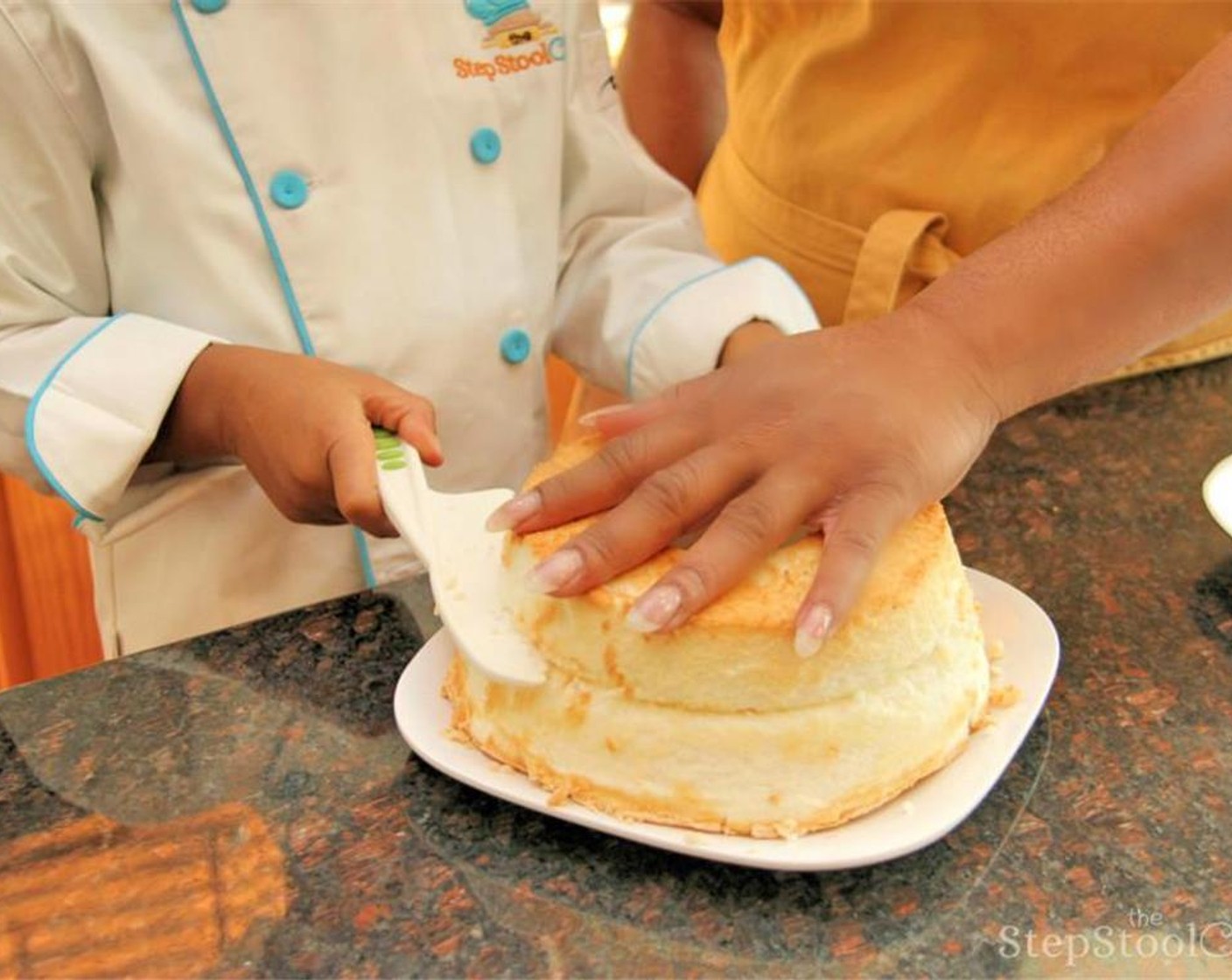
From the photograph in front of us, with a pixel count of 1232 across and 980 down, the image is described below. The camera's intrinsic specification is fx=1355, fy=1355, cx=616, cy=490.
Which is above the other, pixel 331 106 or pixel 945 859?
pixel 331 106

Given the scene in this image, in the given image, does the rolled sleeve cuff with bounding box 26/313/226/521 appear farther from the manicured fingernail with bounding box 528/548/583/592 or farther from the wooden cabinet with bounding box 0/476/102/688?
the wooden cabinet with bounding box 0/476/102/688

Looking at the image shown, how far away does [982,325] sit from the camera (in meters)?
0.74

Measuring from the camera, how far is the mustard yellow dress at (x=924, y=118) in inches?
39.6

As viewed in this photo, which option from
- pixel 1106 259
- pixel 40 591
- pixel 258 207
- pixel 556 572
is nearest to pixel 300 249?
pixel 258 207

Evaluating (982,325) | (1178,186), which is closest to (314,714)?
(982,325)

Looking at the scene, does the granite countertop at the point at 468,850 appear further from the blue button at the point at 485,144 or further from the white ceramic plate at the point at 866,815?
the blue button at the point at 485,144

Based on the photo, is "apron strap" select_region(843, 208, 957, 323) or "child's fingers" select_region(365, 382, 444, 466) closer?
"child's fingers" select_region(365, 382, 444, 466)

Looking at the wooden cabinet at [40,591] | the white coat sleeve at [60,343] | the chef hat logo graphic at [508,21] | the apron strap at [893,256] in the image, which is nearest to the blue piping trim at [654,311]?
the apron strap at [893,256]

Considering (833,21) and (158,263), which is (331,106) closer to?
(158,263)

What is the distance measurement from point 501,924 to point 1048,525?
484 mm

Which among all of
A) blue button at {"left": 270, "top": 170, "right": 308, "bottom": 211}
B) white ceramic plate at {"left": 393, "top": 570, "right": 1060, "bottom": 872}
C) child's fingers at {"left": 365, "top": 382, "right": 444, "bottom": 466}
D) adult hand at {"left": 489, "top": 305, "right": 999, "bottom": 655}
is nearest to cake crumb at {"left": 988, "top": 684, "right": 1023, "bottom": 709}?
white ceramic plate at {"left": 393, "top": 570, "right": 1060, "bottom": 872}

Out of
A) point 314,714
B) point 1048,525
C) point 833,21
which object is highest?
point 833,21

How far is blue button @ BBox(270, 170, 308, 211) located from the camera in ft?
2.96

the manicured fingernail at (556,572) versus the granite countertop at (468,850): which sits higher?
the manicured fingernail at (556,572)
